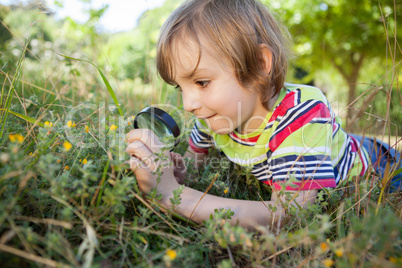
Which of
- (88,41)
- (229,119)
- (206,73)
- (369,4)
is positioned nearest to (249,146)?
(229,119)

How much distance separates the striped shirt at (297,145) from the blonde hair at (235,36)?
18 centimetres

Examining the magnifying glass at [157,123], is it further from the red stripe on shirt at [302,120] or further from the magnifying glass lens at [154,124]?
the red stripe on shirt at [302,120]

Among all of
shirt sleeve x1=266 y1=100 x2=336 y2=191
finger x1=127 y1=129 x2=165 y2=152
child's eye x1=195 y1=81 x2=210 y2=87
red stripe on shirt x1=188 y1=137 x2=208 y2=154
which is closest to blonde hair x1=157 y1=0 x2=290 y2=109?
child's eye x1=195 y1=81 x2=210 y2=87

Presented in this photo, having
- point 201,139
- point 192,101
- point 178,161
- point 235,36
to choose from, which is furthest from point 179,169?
point 235,36

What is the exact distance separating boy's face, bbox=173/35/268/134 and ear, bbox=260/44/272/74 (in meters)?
0.18

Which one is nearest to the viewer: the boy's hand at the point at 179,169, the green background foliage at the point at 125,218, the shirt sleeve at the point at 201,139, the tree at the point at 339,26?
the green background foliage at the point at 125,218

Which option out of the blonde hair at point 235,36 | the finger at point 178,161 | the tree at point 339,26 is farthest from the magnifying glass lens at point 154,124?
Result: the tree at point 339,26

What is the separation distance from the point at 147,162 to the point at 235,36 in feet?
3.05

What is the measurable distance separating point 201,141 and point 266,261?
1505mm

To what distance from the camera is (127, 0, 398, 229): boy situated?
1513 mm

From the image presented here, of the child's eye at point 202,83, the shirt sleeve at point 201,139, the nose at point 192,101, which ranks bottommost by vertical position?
the shirt sleeve at point 201,139

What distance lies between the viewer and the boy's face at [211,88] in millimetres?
1668

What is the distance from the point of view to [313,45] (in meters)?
10.4

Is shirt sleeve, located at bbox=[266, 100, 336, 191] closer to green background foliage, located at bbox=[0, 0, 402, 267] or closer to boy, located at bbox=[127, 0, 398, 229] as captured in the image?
boy, located at bbox=[127, 0, 398, 229]
